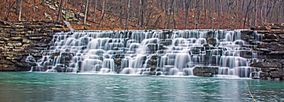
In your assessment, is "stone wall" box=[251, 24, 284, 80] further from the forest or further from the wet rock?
the forest

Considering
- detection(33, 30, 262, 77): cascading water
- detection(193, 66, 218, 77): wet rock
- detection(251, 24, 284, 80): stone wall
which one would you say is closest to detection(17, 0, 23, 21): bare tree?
detection(33, 30, 262, 77): cascading water

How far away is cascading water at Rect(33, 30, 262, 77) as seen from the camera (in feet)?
76.1

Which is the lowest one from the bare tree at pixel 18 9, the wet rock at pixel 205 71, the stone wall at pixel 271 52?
the wet rock at pixel 205 71

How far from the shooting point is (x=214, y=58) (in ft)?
76.1

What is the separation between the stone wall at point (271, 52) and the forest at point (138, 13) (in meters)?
18.3

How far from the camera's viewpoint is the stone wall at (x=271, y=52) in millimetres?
21322

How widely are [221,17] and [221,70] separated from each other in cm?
3584

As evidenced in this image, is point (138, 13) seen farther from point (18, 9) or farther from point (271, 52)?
point (271, 52)

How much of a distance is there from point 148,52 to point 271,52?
7.16 metres

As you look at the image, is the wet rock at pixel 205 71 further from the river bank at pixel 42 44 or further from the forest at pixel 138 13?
the forest at pixel 138 13

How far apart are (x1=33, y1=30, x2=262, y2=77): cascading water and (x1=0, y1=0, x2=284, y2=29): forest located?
31.8 ft

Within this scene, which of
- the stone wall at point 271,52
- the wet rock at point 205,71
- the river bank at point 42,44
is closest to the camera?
the stone wall at point 271,52

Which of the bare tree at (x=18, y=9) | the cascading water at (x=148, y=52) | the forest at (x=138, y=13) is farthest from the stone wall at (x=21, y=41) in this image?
the forest at (x=138, y=13)

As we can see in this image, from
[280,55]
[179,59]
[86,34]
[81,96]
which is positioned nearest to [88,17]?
[86,34]
